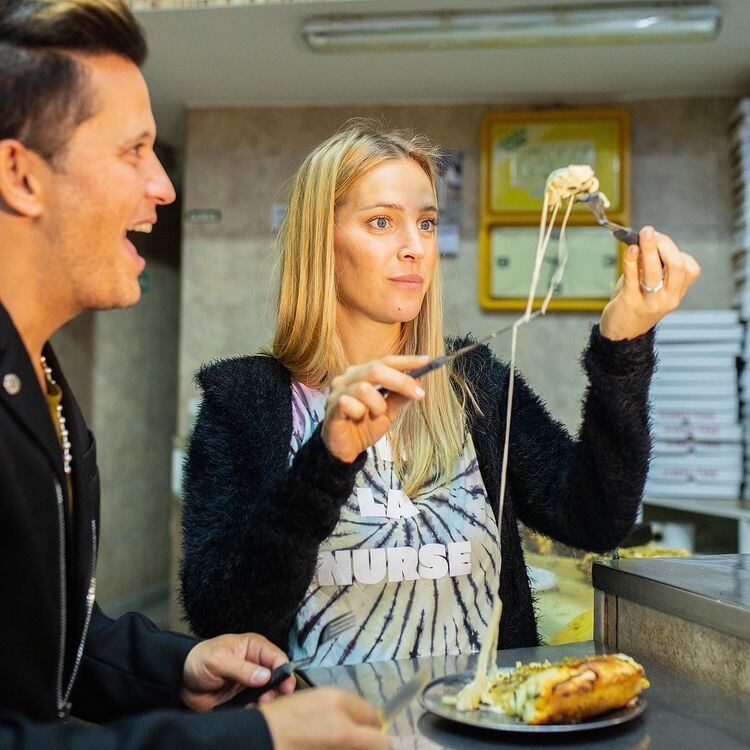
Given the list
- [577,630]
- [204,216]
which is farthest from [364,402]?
[204,216]

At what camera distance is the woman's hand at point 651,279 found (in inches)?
52.5

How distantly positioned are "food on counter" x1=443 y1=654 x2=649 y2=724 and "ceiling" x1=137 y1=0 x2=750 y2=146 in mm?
2549

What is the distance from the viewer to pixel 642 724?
0.99 m

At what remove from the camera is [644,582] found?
125 cm

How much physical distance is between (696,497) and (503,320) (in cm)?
110

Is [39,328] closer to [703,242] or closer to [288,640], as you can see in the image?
[288,640]

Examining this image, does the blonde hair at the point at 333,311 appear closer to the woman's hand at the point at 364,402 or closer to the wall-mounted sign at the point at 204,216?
the woman's hand at the point at 364,402

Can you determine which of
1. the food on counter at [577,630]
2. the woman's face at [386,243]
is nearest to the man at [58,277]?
the woman's face at [386,243]

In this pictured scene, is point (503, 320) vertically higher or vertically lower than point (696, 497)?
higher

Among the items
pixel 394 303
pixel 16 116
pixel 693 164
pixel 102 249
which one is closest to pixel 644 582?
pixel 394 303

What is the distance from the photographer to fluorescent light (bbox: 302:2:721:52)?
303 cm

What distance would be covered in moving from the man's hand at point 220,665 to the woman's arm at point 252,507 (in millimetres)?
107

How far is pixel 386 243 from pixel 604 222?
1.46 feet

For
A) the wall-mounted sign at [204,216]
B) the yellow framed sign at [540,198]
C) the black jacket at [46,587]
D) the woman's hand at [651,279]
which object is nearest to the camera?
the black jacket at [46,587]
